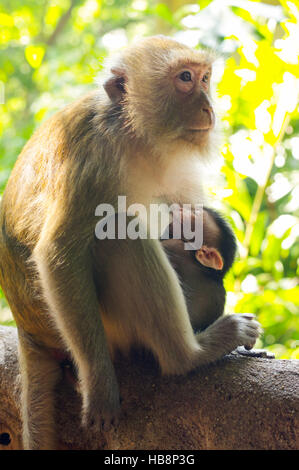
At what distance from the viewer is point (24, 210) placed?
2809mm

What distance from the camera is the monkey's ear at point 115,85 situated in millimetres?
2914

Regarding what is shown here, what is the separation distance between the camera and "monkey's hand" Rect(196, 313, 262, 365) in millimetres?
2757

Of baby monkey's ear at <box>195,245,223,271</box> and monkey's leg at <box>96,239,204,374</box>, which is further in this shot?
baby monkey's ear at <box>195,245,223,271</box>

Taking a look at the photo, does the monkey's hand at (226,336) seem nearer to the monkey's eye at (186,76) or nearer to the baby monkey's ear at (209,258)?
the baby monkey's ear at (209,258)

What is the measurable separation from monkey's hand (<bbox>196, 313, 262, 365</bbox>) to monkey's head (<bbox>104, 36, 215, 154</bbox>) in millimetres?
1018

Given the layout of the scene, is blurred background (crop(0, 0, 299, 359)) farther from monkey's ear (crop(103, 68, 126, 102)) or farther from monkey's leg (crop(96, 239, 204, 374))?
monkey's leg (crop(96, 239, 204, 374))

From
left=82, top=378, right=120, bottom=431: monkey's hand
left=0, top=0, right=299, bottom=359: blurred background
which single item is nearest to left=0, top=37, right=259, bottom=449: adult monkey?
left=82, top=378, right=120, bottom=431: monkey's hand

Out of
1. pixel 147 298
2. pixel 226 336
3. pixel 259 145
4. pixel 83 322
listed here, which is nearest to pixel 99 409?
pixel 83 322

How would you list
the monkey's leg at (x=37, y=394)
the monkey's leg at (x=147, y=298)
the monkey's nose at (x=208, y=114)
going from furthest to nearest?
the monkey's nose at (x=208, y=114) < the monkey's leg at (x=37, y=394) < the monkey's leg at (x=147, y=298)

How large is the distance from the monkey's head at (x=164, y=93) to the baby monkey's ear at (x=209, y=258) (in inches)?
24.2

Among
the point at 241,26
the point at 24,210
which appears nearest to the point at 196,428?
the point at 24,210

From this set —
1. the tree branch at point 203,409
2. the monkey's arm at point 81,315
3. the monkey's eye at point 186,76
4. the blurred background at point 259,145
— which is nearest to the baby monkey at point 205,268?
the tree branch at point 203,409

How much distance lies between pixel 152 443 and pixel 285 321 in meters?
2.70

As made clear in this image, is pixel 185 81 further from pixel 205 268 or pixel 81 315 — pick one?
pixel 81 315
